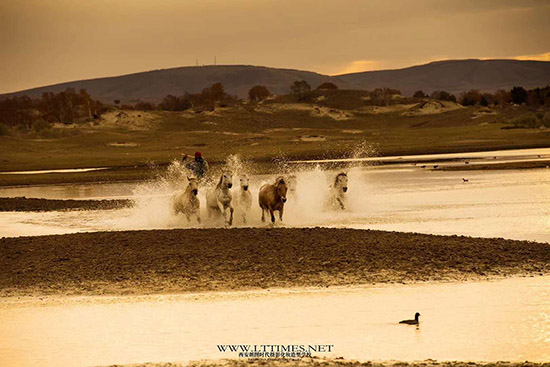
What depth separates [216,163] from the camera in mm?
58906

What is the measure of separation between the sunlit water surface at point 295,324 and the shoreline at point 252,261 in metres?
0.76

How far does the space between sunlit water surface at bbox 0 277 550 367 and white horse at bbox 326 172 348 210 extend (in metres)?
10.8

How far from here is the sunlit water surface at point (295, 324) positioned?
10562 mm

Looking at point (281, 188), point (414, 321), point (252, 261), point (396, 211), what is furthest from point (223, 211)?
point (414, 321)

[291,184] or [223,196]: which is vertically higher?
[223,196]

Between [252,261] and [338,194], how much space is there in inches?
363

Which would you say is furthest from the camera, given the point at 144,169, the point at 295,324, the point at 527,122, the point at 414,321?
the point at 527,122

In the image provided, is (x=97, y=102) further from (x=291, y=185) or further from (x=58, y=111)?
(x=291, y=185)

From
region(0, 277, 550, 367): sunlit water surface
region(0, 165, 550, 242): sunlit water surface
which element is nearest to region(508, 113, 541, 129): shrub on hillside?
region(0, 165, 550, 242): sunlit water surface

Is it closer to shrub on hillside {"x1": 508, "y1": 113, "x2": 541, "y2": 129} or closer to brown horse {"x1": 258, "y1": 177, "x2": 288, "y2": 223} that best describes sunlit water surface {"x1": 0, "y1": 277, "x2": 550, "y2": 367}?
brown horse {"x1": 258, "y1": 177, "x2": 288, "y2": 223}

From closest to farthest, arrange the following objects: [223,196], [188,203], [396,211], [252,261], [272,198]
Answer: [252,261] → [223,196] → [272,198] → [188,203] → [396,211]

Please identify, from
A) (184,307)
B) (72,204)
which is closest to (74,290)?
(184,307)

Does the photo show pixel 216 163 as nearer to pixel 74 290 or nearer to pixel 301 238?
pixel 301 238

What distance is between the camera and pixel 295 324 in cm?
1190
